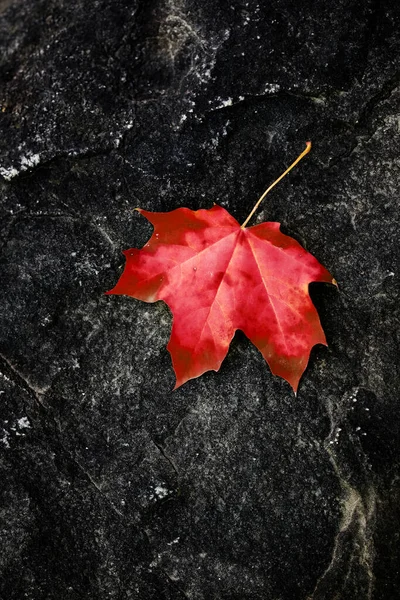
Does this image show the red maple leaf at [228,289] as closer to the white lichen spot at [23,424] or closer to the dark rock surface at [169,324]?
the dark rock surface at [169,324]

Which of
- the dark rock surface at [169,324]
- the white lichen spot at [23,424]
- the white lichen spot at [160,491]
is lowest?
the white lichen spot at [160,491]

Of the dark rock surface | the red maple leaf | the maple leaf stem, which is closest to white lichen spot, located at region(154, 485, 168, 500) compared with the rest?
the dark rock surface

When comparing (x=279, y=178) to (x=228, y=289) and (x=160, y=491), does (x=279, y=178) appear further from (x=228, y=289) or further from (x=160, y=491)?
(x=160, y=491)

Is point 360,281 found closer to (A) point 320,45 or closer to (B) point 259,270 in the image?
(B) point 259,270

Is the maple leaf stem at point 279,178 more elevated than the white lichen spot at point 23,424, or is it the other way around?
the maple leaf stem at point 279,178

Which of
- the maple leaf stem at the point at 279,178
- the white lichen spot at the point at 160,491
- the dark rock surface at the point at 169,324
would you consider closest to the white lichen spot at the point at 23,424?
the dark rock surface at the point at 169,324

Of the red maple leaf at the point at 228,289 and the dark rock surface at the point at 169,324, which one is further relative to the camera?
the dark rock surface at the point at 169,324
